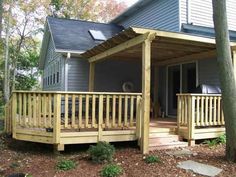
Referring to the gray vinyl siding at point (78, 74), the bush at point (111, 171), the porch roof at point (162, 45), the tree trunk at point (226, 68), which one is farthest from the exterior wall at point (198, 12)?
the bush at point (111, 171)

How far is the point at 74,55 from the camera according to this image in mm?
11602

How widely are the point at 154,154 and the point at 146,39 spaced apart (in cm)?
258

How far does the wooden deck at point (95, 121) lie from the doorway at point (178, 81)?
9.28 feet

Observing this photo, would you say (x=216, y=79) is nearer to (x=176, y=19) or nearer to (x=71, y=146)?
(x=176, y=19)

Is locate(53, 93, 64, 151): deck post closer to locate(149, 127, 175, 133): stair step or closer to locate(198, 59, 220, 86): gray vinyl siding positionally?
locate(149, 127, 175, 133): stair step

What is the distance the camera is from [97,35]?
1393 cm

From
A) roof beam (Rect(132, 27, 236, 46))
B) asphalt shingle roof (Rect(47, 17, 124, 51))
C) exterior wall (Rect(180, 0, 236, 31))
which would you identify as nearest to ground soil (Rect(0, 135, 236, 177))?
roof beam (Rect(132, 27, 236, 46))

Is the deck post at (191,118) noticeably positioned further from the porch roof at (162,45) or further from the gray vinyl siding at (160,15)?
the gray vinyl siding at (160,15)

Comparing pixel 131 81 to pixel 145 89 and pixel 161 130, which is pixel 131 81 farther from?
pixel 145 89

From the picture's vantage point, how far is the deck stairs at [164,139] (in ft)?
23.3

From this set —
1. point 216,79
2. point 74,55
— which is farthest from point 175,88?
point 74,55

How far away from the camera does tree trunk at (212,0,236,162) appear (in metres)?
5.78

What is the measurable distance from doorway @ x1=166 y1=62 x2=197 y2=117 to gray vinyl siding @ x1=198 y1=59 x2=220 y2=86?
27 cm

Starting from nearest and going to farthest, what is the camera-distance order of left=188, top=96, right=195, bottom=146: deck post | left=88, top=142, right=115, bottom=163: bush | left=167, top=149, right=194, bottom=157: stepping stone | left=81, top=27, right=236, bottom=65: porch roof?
left=88, top=142, right=115, bottom=163: bush, left=167, top=149, right=194, bottom=157: stepping stone, left=81, top=27, right=236, bottom=65: porch roof, left=188, top=96, right=195, bottom=146: deck post
